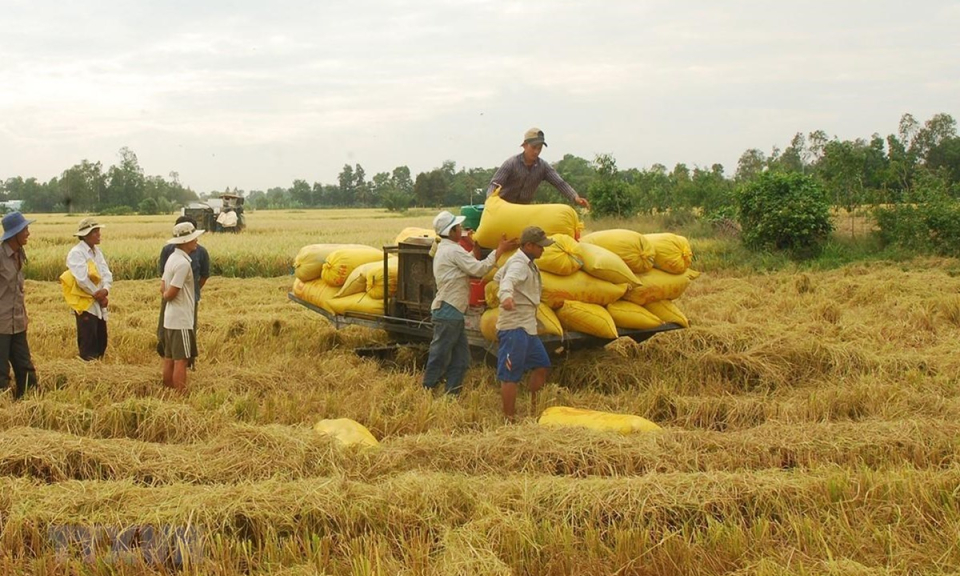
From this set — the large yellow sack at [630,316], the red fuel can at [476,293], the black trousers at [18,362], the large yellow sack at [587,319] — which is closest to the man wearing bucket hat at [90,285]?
the black trousers at [18,362]

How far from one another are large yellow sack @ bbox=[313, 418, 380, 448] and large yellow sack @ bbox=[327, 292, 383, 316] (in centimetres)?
229

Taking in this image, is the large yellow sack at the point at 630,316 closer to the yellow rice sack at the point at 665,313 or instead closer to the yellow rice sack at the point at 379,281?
the yellow rice sack at the point at 665,313

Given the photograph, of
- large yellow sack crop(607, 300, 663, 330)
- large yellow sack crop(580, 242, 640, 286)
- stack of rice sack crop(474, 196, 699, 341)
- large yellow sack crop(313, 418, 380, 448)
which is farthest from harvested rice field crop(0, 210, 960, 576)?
large yellow sack crop(580, 242, 640, 286)

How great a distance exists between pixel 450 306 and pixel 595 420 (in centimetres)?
161

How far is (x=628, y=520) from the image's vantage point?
355 centimetres

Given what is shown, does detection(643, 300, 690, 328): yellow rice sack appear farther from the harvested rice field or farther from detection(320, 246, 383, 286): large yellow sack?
detection(320, 246, 383, 286): large yellow sack

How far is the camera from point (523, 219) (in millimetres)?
6383

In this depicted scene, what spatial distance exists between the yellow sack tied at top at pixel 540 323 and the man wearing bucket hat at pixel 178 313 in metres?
2.17

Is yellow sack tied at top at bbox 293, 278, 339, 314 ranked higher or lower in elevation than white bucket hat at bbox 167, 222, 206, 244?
lower

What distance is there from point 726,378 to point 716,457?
91.4 inches

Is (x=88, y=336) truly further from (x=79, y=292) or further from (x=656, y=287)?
(x=656, y=287)

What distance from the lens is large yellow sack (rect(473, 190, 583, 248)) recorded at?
6367 millimetres

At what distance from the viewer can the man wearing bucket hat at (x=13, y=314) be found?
5.98 metres

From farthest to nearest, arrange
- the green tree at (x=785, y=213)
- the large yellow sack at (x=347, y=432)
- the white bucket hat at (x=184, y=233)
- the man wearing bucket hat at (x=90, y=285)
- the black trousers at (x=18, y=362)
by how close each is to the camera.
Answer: the green tree at (x=785, y=213)
the man wearing bucket hat at (x=90, y=285)
the white bucket hat at (x=184, y=233)
the black trousers at (x=18, y=362)
the large yellow sack at (x=347, y=432)
